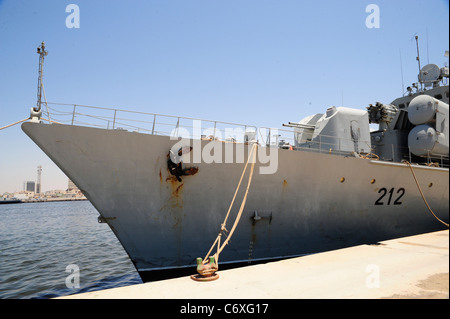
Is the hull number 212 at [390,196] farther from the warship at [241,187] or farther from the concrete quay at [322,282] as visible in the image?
the concrete quay at [322,282]

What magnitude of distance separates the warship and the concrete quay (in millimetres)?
2337

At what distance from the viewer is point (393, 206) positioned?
1048 centimetres

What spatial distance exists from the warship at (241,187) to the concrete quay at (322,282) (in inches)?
92.0

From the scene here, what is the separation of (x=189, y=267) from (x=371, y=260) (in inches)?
167

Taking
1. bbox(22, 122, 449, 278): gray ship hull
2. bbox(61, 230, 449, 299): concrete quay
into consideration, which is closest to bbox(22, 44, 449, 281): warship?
bbox(22, 122, 449, 278): gray ship hull

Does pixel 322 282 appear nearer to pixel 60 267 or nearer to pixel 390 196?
pixel 390 196

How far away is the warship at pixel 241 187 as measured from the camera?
21.8 feet

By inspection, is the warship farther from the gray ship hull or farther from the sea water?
the sea water

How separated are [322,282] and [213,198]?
394 centimetres

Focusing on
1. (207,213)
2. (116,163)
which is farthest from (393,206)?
(116,163)

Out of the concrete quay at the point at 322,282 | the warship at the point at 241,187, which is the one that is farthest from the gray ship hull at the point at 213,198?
the concrete quay at the point at 322,282

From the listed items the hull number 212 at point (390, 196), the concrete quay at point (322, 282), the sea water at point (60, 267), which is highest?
the hull number 212 at point (390, 196)

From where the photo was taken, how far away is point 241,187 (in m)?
7.81
